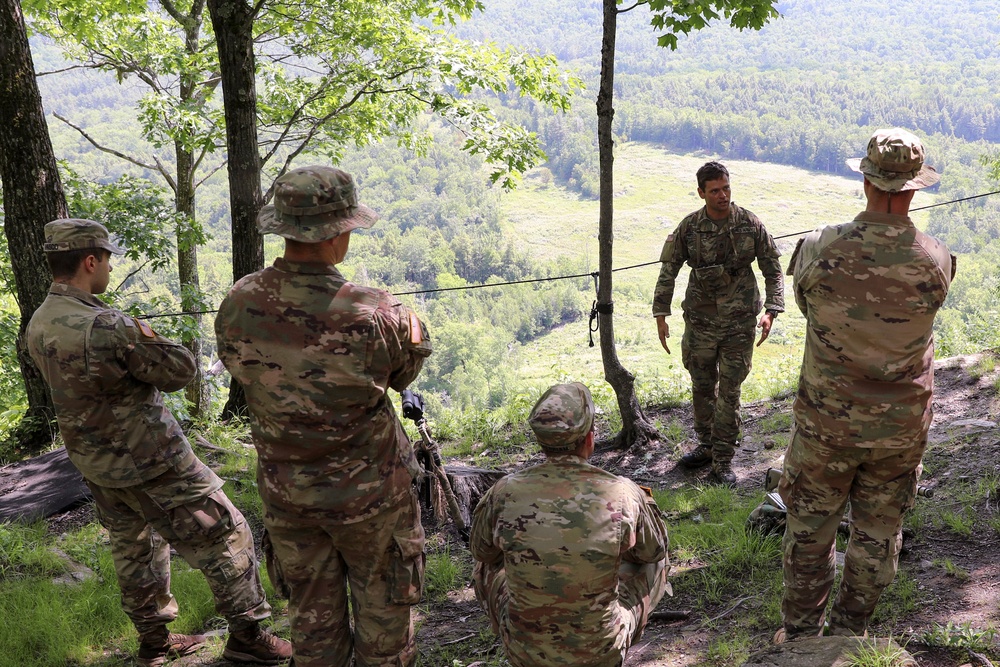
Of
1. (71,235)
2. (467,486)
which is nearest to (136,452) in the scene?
(71,235)

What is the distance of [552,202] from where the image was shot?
412 ft

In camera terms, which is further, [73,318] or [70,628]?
[70,628]

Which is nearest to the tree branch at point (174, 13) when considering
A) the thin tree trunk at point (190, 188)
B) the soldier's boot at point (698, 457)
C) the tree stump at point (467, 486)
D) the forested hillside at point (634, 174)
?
the thin tree trunk at point (190, 188)

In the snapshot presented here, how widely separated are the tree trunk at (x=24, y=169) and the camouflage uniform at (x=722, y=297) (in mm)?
4860

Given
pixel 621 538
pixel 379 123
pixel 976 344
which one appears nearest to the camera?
pixel 621 538

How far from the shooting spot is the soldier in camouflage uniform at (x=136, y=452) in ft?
9.69

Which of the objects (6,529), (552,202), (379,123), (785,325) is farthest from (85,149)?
(6,529)

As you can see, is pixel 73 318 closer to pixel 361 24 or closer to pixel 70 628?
pixel 70 628

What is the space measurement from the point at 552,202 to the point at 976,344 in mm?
119597

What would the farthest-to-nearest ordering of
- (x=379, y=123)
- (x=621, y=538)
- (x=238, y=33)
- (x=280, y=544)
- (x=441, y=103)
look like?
1. (x=379, y=123)
2. (x=441, y=103)
3. (x=238, y=33)
4. (x=280, y=544)
5. (x=621, y=538)

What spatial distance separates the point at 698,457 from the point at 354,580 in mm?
3392

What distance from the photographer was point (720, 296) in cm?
493

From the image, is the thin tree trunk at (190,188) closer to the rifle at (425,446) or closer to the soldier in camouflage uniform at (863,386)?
the rifle at (425,446)

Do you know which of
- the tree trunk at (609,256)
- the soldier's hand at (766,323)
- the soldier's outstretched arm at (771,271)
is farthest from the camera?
the tree trunk at (609,256)
